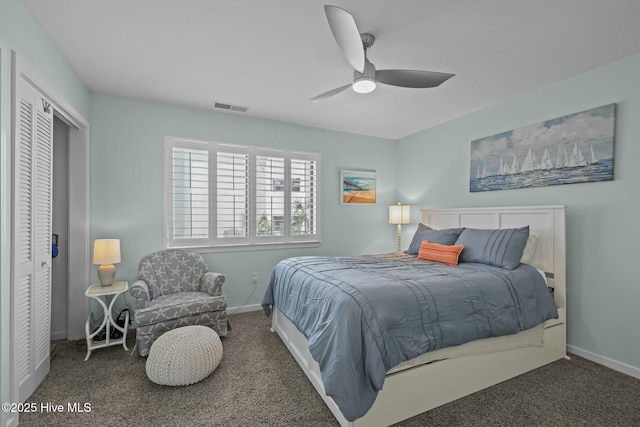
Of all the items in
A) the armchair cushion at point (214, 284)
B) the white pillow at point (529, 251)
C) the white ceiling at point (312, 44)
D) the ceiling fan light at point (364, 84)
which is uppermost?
the white ceiling at point (312, 44)

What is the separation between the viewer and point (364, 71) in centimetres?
209

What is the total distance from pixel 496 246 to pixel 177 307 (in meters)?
3.04

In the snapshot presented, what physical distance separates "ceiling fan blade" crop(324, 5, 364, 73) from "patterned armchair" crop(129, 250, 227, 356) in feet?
8.07

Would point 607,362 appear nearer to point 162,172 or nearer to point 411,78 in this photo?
point 411,78

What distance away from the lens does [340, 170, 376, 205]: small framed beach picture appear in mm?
4570

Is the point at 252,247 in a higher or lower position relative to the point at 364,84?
lower

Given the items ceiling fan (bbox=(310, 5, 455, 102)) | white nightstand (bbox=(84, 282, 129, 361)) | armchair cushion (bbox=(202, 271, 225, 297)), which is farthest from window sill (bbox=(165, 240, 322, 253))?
ceiling fan (bbox=(310, 5, 455, 102))

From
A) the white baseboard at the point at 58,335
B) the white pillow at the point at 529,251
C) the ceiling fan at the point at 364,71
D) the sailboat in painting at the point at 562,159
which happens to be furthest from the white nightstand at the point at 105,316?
the sailboat in painting at the point at 562,159

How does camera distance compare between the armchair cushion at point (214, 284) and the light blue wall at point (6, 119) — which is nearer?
the light blue wall at point (6, 119)

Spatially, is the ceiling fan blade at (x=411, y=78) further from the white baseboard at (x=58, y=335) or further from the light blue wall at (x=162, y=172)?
the white baseboard at (x=58, y=335)

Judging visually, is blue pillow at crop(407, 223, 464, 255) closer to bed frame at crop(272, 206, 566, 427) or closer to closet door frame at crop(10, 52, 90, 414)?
bed frame at crop(272, 206, 566, 427)

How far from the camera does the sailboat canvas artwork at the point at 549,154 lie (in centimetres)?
255

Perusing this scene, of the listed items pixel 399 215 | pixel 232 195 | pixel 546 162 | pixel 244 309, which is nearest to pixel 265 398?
pixel 244 309

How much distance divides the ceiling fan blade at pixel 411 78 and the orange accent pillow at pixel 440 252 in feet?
5.24
